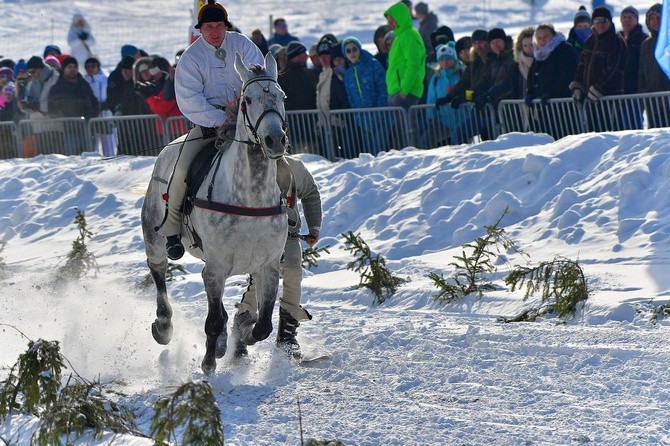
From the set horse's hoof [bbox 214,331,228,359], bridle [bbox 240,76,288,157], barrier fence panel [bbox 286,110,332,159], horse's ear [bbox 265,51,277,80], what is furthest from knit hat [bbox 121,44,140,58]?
bridle [bbox 240,76,288,157]

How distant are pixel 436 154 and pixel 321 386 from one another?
7193 mm

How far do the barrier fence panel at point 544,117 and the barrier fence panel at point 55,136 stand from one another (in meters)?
7.04

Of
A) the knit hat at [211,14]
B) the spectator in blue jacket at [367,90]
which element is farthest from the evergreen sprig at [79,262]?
the knit hat at [211,14]

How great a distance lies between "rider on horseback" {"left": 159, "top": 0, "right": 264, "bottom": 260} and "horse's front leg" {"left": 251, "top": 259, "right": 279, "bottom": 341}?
0.84m

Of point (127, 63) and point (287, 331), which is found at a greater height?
point (127, 63)

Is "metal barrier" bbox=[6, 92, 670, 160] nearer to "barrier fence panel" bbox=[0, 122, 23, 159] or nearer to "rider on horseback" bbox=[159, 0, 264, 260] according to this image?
"barrier fence panel" bbox=[0, 122, 23, 159]

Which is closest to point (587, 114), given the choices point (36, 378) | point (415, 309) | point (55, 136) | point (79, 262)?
point (415, 309)

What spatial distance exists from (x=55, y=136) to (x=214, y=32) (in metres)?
11.3

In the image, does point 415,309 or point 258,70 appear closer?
point 258,70

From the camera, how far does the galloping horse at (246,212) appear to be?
8.29m

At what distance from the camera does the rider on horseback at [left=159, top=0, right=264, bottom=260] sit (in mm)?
9273

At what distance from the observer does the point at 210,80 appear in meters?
9.39

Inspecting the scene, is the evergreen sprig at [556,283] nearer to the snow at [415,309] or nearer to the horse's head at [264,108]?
the snow at [415,309]

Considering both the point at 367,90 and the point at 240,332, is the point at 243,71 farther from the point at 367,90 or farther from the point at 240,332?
the point at 367,90
